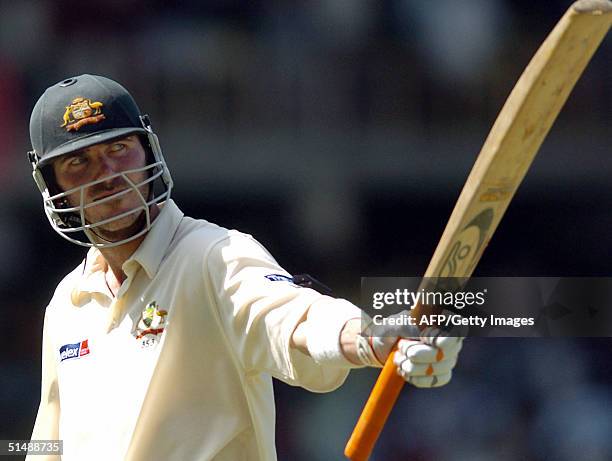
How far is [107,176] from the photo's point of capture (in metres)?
2.49

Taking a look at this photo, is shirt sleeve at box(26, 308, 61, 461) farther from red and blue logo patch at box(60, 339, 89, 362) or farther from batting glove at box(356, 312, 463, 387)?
batting glove at box(356, 312, 463, 387)

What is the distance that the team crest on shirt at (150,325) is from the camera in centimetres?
239

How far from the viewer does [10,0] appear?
5602mm

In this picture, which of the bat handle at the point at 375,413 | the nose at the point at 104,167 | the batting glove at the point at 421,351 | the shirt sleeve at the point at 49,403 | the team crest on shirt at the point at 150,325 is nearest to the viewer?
the batting glove at the point at 421,351

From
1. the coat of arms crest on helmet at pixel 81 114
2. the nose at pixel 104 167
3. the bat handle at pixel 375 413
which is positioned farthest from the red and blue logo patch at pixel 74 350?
the bat handle at pixel 375 413

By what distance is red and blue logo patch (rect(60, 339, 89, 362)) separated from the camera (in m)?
2.52

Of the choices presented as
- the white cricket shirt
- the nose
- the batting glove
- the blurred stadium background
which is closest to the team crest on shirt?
the white cricket shirt

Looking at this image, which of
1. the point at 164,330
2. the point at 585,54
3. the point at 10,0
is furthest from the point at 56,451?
the point at 10,0

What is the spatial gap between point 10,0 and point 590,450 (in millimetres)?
3195

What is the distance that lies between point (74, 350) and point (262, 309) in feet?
1.77

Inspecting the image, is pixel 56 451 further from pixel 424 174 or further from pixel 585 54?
pixel 424 174

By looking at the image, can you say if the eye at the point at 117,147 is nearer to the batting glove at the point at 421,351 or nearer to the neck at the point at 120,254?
the neck at the point at 120,254

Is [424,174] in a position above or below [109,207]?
below

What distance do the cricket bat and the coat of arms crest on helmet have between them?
A: 0.84m
